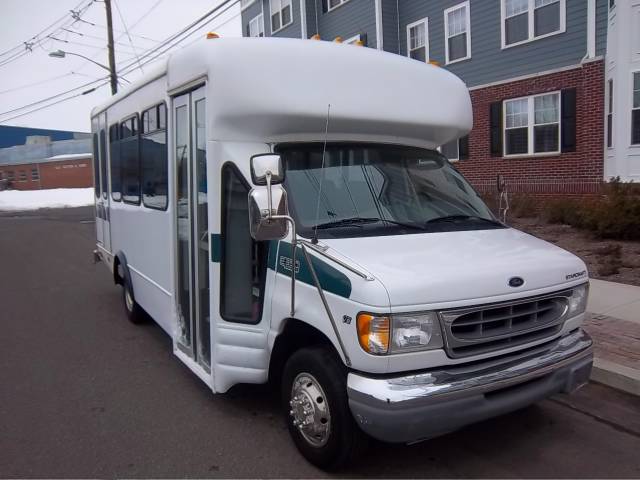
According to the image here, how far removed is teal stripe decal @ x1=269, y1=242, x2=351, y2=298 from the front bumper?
0.50 metres

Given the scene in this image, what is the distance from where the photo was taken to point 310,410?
3529 millimetres

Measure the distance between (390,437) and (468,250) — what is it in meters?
1.26

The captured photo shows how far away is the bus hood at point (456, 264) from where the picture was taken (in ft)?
10.2

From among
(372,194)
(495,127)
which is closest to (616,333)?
(372,194)

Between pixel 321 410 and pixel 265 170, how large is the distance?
1.49 meters

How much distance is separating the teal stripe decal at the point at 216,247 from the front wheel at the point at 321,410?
929 millimetres

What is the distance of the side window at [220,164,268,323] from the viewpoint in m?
3.96

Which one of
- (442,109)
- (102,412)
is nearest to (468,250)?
(442,109)

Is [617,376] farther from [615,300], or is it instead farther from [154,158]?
[154,158]

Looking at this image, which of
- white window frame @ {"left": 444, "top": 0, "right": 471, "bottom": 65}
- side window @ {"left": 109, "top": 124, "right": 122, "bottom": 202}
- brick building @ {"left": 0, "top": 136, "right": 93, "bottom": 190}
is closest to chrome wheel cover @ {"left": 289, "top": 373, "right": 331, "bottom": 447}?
side window @ {"left": 109, "top": 124, "right": 122, "bottom": 202}

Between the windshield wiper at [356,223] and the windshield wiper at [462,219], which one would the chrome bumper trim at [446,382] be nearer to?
the windshield wiper at [356,223]

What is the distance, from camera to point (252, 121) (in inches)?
154

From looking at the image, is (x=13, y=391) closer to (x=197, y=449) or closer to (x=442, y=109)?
(x=197, y=449)

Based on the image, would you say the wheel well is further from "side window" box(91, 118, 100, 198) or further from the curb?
"side window" box(91, 118, 100, 198)
